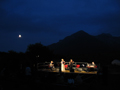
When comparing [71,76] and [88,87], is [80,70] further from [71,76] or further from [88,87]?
[88,87]

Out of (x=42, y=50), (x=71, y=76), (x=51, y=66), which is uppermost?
(x=42, y=50)

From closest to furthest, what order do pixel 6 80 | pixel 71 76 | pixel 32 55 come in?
pixel 6 80
pixel 71 76
pixel 32 55

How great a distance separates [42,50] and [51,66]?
3050 cm

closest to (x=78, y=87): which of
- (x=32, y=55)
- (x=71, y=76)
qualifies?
(x=71, y=76)

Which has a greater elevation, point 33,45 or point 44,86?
point 33,45

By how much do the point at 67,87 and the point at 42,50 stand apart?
133ft

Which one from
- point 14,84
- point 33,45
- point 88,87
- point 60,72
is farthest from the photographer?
point 33,45

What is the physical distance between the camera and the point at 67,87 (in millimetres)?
7898

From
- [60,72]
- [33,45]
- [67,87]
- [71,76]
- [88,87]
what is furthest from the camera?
[33,45]

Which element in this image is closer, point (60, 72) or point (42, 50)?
point (60, 72)

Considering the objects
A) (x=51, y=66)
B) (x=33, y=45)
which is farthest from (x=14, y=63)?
(x=33, y=45)

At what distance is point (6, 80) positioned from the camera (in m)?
11.1

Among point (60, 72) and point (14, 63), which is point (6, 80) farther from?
point (14, 63)

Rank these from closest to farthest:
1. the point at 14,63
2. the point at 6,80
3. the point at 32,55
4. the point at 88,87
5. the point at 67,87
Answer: the point at 67,87
the point at 88,87
the point at 6,80
the point at 14,63
the point at 32,55
